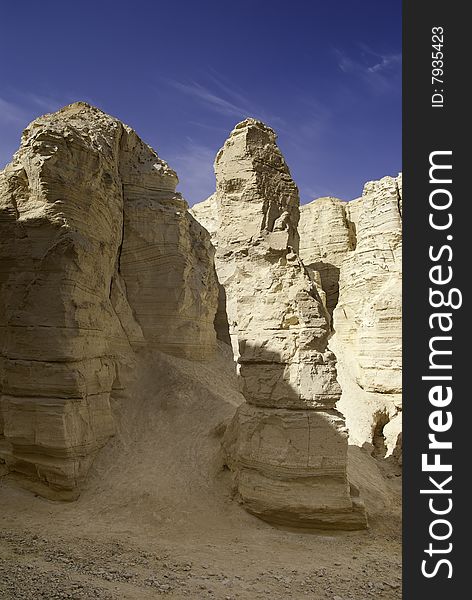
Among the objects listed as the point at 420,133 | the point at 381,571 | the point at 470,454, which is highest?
the point at 420,133

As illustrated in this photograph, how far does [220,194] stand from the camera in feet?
35.7

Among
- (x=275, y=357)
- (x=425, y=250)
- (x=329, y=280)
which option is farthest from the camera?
(x=329, y=280)

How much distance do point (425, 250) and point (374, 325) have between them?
36.9 ft

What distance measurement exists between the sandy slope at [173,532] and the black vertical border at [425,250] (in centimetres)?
219

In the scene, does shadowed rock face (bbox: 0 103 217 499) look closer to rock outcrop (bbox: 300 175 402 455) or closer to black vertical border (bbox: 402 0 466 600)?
black vertical border (bbox: 402 0 466 600)

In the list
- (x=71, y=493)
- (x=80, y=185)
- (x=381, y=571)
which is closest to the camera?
(x=381, y=571)

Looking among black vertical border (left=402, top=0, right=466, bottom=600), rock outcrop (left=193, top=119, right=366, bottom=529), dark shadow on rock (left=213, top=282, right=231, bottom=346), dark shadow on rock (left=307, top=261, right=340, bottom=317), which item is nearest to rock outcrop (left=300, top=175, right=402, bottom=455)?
dark shadow on rock (left=213, top=282, right=231, bottom=346)

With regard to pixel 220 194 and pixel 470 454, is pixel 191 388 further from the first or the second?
pixel 470 454

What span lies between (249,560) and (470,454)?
4.15 m

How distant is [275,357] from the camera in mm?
9219

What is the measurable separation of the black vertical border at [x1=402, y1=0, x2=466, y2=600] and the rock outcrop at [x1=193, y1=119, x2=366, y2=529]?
10.8 feet

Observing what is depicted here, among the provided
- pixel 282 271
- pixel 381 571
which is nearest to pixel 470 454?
pixel 381 571

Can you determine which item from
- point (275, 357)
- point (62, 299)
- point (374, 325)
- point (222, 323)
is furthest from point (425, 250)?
point (222, 323)

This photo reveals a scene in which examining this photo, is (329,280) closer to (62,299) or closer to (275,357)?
(275,357)
